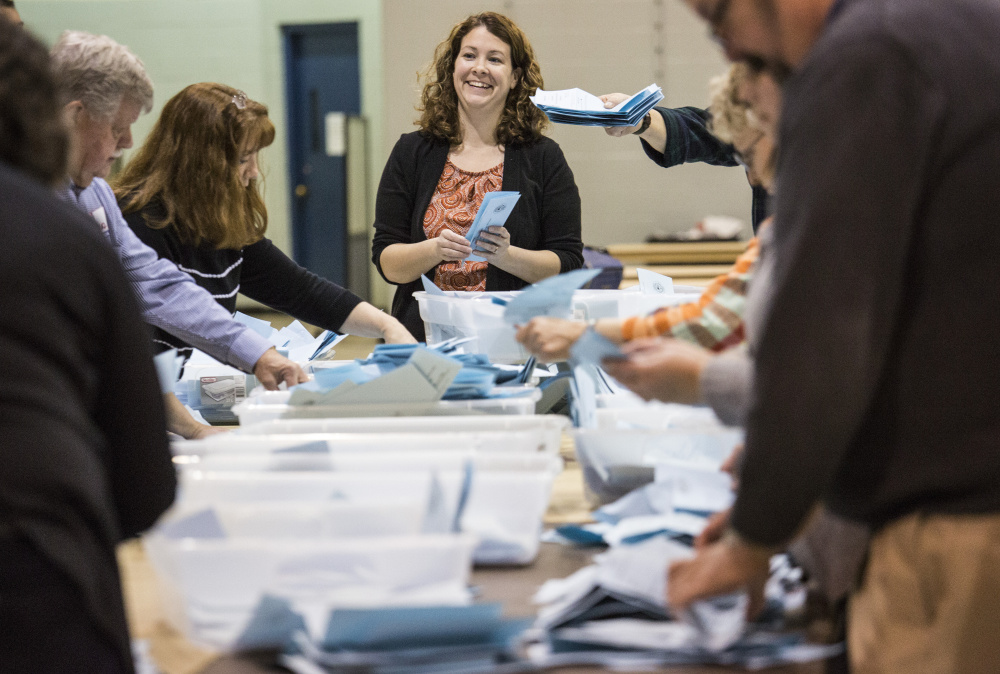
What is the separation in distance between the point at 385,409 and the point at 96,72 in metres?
0.72

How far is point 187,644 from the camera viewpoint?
87 centimetres

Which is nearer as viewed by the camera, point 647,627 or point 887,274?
point 887,274

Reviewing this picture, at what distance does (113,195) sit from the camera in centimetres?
184

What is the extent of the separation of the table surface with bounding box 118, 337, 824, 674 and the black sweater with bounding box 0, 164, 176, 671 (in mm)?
70

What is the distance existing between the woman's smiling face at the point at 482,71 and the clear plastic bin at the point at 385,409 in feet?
4.14

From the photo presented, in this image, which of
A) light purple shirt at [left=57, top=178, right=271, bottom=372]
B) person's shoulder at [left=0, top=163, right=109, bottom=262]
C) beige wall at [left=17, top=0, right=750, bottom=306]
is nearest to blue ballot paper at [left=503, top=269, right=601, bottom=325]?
person's shoulder at [left=0, top=163, right=109, bottom=262]

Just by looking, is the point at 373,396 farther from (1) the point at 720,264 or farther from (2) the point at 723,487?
(1) the point at 720,264

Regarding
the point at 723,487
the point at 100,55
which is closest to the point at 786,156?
the point at 723,487

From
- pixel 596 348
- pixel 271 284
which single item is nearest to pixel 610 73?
pixel 271 284

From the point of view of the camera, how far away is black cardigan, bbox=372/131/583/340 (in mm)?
2490

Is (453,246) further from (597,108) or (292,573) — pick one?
(292,573)

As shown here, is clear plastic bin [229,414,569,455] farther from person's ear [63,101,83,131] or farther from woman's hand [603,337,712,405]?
person's ear [63,101,83,131]

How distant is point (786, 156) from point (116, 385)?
0.59 meters

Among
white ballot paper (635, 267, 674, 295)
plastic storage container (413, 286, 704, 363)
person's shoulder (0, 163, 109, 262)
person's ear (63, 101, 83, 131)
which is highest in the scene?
person's ear (63, 101, 83, 131)
